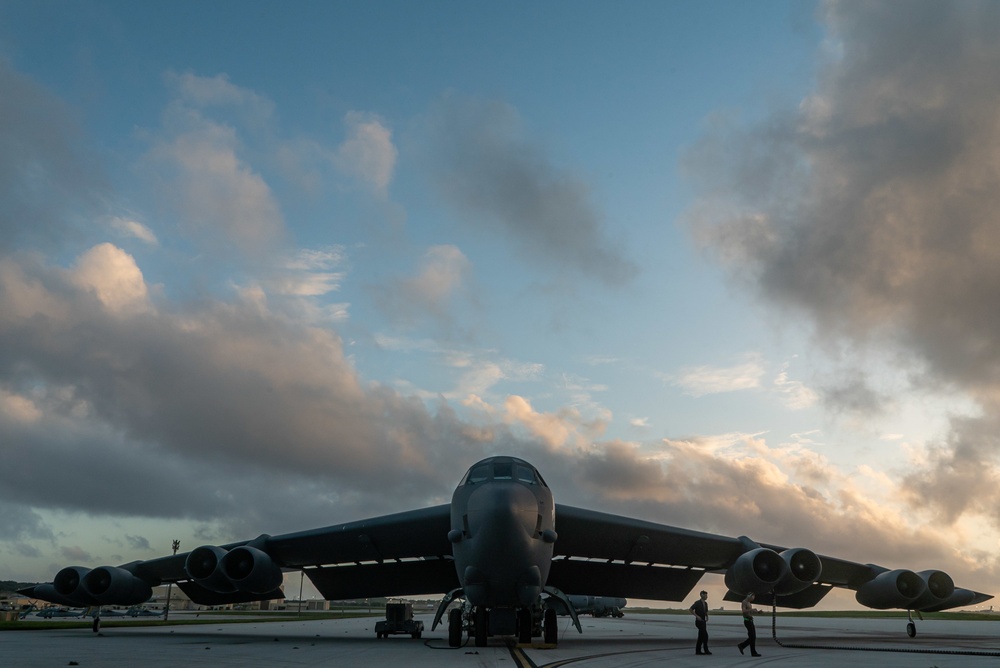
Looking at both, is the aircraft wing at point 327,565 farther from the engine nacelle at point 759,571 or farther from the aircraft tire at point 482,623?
the engine nacelle at point 759,571

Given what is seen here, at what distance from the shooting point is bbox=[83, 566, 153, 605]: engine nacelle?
2208 centimetres

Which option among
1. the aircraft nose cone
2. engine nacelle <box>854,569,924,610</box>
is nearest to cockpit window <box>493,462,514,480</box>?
the aircraft nose cone

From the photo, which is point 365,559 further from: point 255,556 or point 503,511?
point 503,511

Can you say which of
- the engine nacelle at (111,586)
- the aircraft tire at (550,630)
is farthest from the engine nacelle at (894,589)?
the engine nacelle at (111,586)

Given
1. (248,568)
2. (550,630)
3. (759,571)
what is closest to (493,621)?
(550,630)

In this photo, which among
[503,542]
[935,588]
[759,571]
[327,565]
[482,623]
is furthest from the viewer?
[327,565]

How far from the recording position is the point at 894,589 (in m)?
21.4

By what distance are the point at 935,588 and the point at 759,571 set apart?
214 inches

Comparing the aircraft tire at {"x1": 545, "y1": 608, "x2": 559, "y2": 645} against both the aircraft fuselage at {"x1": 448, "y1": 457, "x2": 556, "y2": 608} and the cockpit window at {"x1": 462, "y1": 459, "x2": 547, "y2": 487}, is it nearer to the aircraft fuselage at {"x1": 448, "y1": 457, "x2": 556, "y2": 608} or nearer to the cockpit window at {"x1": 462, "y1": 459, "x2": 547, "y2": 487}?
the aircraft fuselage at {"x1": 448, "y1": 457, "x2": 556, "y2": 608}

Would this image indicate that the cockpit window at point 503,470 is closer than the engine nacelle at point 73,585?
Yes

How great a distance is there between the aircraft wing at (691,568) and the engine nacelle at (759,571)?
0.09 ft

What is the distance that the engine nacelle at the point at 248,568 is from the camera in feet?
65.9

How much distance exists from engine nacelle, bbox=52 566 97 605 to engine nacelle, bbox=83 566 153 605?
0.48 feet

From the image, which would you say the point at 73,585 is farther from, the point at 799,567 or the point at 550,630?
the point at 799,567
